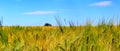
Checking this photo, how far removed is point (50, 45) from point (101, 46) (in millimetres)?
487

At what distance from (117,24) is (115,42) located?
6.80 ft

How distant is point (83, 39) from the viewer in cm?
326

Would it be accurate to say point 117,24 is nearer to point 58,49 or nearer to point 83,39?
point 83,39

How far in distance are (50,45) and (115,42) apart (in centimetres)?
109

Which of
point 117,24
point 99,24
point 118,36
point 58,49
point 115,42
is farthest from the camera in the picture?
point 117,24

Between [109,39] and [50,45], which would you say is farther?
[109,39]

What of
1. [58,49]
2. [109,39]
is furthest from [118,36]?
[58,49]

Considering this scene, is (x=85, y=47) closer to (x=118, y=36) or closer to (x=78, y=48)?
(x=78, y=48)

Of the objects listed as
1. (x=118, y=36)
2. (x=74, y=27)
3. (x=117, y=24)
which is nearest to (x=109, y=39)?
Answer: (x=118, y=36)

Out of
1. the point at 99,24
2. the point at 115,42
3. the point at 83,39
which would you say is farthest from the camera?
the point at 99,24

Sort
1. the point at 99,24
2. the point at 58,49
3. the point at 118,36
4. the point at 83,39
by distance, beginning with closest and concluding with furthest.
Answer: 1. the point at 58,49
2. the point at 83,39
3. the point at 118,36
4. the point at 99,24

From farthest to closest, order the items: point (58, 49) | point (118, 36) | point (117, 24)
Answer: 1. point (117, 24)
2. point (118, 36)
3. point (58, 49)

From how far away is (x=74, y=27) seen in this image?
16.6 ft

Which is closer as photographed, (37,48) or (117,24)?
(37,48)
